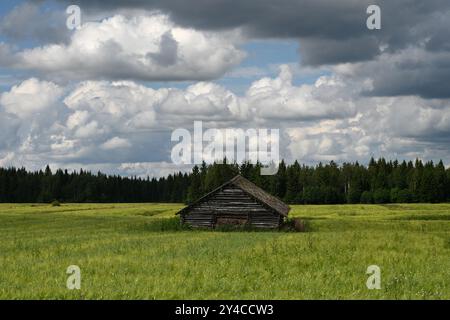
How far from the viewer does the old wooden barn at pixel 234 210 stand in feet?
176

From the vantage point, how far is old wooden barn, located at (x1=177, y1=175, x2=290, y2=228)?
2109 inches

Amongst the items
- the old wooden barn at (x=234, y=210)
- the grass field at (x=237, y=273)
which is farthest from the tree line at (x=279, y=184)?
the grass field at (x=237, y=273)

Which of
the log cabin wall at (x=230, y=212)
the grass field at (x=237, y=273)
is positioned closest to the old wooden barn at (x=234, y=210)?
the log cabin wall at (x=230, y=212)

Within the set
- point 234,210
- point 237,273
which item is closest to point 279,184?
point 234,210

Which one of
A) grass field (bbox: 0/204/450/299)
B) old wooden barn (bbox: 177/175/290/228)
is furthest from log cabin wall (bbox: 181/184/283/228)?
grass field (bbox: 0/204/450/299)

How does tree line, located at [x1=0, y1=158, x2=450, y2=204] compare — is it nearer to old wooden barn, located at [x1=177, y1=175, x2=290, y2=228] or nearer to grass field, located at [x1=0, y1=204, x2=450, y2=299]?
old wooden barn, located at [x1=177, y1=175, x2=290, y2=228]

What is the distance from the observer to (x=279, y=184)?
144 m

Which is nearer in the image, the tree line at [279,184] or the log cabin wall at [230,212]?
the log cabin wall at [230,212]

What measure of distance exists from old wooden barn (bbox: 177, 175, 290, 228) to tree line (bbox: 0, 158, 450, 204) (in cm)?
7253

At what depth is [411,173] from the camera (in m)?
153

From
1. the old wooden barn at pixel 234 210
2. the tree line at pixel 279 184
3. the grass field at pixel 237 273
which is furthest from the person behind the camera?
the tree line at pixel 279 184

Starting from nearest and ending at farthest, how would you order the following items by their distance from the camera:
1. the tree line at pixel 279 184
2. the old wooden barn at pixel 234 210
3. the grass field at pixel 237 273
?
the grass field at pixel 237 273 → the old wooden barn at pixel 234 210 → the tree line at pixel 279 184

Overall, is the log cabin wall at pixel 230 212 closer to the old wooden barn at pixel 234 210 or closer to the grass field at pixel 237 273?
the old wooden barn at pixel 234 210
